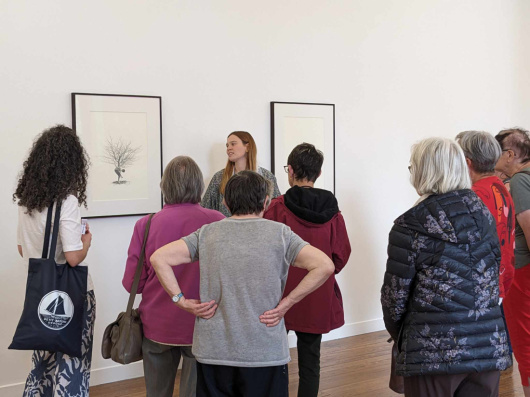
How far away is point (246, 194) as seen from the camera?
7.22 feet

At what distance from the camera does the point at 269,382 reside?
2201mm

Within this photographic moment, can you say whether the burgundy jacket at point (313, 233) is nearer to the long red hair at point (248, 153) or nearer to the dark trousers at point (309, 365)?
the dark trousers at point (309, 365)

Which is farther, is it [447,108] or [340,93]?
[447,108]

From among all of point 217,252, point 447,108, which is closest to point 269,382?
point 217,252

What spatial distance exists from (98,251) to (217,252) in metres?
2.07

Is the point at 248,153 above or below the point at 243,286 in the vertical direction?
above

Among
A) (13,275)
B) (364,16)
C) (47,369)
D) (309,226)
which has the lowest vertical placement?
(47,369)

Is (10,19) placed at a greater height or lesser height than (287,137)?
greater

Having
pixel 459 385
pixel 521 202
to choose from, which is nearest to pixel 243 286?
pixel 459 385

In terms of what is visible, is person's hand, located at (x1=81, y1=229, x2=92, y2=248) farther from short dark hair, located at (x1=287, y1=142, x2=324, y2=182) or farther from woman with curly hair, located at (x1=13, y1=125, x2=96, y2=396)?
short dark hair, located at (x1=287, y1=142, x2=324, y2=182)

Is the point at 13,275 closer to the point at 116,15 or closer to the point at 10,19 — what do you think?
the point at 10,19

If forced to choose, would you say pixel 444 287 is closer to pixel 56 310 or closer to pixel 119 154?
pixel 56 310

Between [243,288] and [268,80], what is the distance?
2.75 meters

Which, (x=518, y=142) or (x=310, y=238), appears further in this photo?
(x=518, y=142)
